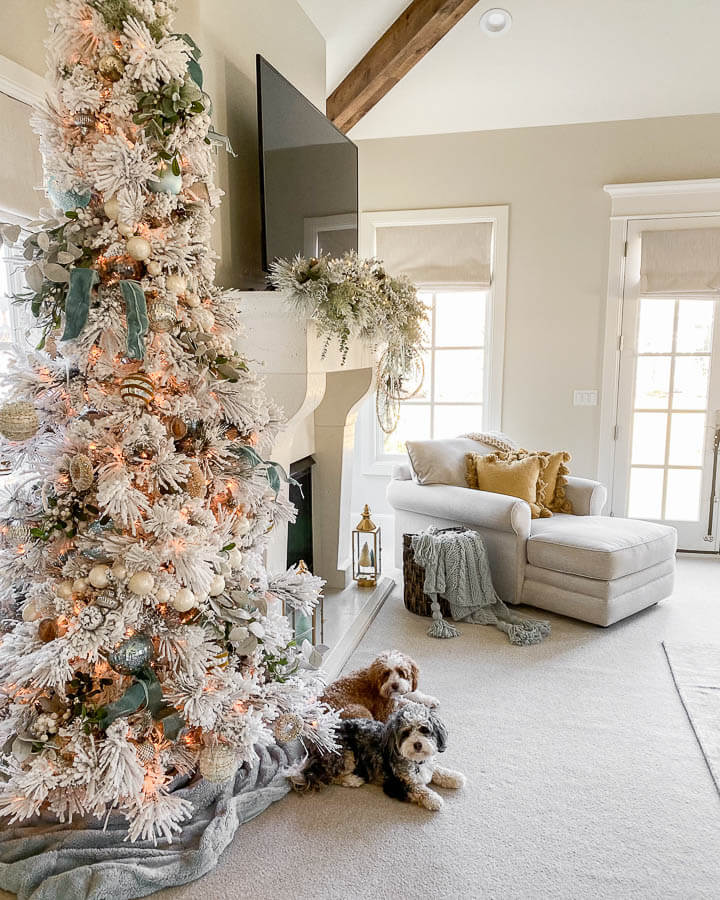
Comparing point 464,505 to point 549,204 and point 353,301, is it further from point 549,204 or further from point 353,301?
point 549,204

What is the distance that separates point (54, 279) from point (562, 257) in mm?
3505

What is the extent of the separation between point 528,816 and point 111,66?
216cm

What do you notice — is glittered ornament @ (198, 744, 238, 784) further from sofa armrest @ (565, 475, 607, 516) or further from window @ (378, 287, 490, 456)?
window @ (378, 287, 490, 456)

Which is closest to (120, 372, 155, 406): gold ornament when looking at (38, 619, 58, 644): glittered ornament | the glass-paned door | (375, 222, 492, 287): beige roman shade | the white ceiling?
(38, 619, 58, 644): glittered ornament

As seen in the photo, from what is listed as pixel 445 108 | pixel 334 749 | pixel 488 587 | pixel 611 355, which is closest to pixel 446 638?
pixel 488 587

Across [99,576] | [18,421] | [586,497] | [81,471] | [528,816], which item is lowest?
[528,816]

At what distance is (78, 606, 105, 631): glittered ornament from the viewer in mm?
1521

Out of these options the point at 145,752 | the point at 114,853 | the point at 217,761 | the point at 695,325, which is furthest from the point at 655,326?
the point at 114,853

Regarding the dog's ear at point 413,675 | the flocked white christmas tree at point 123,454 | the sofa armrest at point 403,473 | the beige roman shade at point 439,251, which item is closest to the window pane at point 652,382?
the beige roman shade at point 439,251

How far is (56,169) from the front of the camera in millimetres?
1522

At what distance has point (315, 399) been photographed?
240cm

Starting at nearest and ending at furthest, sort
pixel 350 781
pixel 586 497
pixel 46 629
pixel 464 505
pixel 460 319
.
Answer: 1. pixel 46 629
2. pixel 350 781
3. pixel 464 505
4. pixel 586 497
5. pixel 460 319

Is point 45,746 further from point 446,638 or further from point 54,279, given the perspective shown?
point 446,638

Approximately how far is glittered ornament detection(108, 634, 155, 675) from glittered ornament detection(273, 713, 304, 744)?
0.44m
